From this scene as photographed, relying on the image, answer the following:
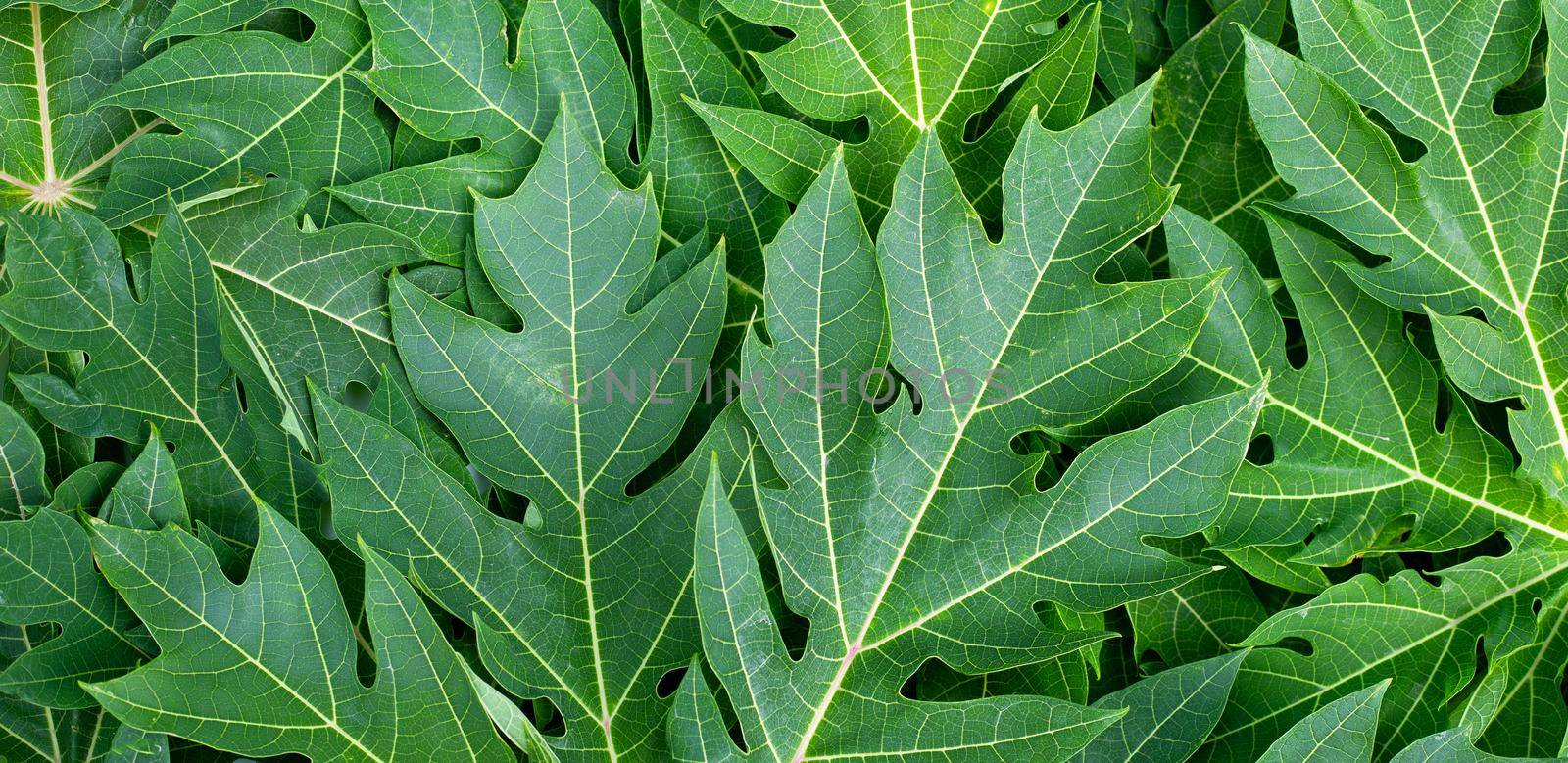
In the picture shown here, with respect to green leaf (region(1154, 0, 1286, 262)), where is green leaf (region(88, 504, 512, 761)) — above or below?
below

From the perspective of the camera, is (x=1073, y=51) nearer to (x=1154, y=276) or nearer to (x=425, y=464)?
(x=1154, y=276)

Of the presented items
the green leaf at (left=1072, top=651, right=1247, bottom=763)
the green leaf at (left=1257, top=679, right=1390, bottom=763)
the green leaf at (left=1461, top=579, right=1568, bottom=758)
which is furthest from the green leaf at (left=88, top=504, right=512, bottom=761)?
the green leaf at (left=1461, top=579, right=1568, bottom=758)

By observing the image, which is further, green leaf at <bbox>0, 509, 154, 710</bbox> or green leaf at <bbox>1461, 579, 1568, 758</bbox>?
green leaf at <bbox>1461, 579, 1568, 758</bbox>

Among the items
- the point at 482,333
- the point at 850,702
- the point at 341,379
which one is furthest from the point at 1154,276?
the point at 341,379

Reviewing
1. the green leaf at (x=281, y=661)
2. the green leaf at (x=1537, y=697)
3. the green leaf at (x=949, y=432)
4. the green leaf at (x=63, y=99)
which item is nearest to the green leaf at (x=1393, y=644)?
the green leaf at (x=1537, y=697)

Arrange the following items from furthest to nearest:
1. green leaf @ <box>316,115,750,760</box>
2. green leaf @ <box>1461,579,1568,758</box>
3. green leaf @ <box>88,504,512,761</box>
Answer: green leaf @ <box>1461,579,1568,758</box>, green leaf @ <box>316,115,750,760</box>, green leaf @ <box>88,504,512,761</box>

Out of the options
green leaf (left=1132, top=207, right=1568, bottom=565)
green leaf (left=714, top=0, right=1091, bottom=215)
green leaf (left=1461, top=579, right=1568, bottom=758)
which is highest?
green leaf (left=714, top=0, right=1091, bottom=215)

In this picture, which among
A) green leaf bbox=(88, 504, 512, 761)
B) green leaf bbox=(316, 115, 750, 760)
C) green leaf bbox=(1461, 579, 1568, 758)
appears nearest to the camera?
green leaf bbox=(88, 504, 512, 761)

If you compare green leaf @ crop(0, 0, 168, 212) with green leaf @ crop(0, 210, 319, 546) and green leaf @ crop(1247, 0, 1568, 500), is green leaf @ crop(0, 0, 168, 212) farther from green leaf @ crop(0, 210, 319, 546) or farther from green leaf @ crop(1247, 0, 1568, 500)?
green leaf @ crop(1247, 0, 1568, 500)
